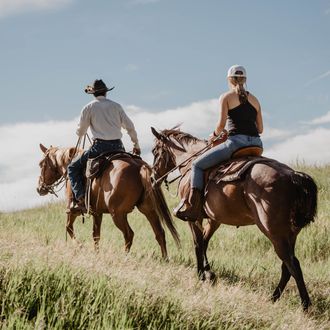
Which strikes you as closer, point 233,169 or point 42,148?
point 233,169

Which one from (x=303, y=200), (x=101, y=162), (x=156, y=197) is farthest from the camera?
(x=101, y=162)

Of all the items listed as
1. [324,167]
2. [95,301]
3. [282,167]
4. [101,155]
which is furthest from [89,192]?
[324,167]

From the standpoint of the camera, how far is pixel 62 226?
47.2ft

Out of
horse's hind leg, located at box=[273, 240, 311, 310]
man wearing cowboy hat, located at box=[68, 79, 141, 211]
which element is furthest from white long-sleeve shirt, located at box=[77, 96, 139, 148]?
horse's hind leg, located at box=[273, 240, 311, 310]

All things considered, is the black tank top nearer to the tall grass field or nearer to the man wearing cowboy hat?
the tall grass field

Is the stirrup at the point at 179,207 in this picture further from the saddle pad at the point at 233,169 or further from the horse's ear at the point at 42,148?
the horse's ear at the point at 42,148

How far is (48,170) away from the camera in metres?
11.7

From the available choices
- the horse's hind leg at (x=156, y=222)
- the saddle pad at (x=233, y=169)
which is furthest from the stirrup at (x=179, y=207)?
the horse's hind leg at (x=156, y=222)

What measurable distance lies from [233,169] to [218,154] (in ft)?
1.35

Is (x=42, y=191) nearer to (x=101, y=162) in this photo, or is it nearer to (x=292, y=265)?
(x=101, y=162)

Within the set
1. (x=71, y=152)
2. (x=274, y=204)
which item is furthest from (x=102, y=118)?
(x=274, y=204)

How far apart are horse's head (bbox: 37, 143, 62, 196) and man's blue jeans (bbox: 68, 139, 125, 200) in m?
1.59

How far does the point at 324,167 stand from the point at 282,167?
1154 centimetres

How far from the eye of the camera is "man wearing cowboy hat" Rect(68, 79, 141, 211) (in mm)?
9570
